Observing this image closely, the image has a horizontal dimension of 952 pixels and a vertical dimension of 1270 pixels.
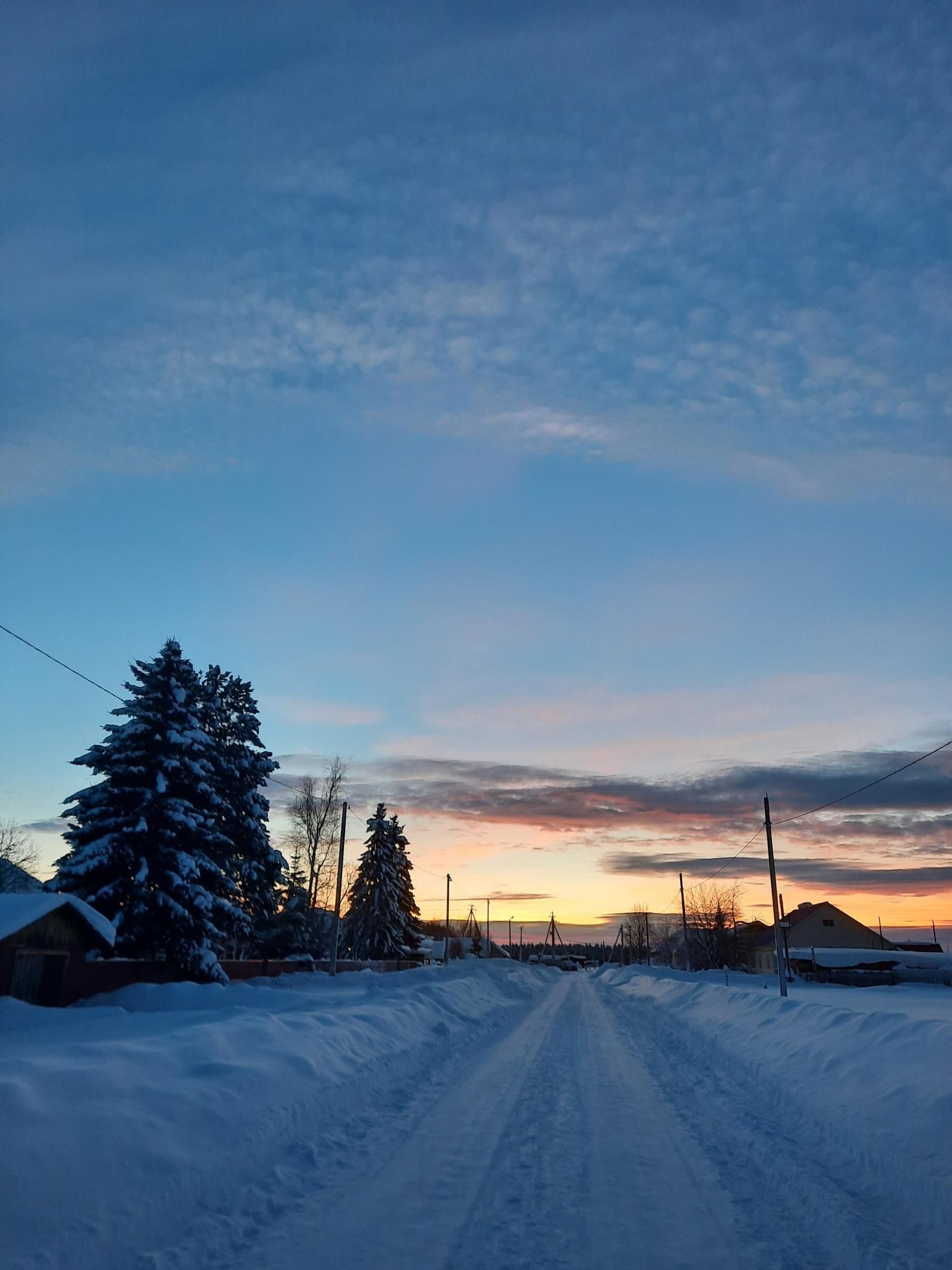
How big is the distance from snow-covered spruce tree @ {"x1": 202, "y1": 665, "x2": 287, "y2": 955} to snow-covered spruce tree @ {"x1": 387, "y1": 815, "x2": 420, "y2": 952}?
80.4 feet

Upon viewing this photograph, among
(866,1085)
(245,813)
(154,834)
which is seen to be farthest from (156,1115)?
(245,813)

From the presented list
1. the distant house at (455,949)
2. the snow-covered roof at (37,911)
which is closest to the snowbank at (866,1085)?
the snow-covered roof at (37,911)

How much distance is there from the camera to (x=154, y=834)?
27766 millimetres

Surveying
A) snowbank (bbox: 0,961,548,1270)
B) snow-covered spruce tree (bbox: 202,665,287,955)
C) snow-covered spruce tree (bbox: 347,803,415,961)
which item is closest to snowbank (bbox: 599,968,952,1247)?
snowbank (bbox: 0,961,548,1270)

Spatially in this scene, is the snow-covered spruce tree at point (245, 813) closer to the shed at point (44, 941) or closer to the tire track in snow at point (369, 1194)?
the shed at point (44, 941)

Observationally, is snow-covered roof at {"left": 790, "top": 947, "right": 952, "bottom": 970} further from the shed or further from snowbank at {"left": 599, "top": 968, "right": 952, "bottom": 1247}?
the shed

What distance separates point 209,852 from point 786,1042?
965 inches

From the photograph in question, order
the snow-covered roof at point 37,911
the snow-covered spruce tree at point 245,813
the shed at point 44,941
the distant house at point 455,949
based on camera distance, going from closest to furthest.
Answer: the snow-covered roof at point 37,911, the shed at point 44,941, the snow-covered spruce tree at point 245,813, the distant house at point 455,949

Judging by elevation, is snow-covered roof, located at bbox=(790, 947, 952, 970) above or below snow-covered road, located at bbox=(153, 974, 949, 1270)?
below

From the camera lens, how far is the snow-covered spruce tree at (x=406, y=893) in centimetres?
6303

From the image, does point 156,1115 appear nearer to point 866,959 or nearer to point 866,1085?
point 866,1085

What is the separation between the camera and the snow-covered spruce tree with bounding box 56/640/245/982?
2708 cm

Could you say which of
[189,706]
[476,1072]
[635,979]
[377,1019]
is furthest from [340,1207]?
[635,979]

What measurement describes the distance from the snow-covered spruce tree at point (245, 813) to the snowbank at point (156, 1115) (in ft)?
70.0
